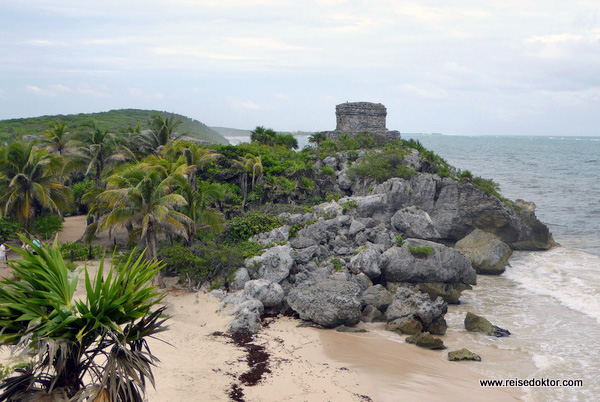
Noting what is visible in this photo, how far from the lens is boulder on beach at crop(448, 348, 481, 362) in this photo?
13273 millimetres

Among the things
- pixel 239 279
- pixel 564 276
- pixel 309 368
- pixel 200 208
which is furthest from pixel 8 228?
pixel 564 276

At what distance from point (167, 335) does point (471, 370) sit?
8202mm

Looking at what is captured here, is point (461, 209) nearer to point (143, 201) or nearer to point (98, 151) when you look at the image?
point (143, 201)

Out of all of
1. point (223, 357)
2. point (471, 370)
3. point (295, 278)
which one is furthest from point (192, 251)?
point (471, 370)

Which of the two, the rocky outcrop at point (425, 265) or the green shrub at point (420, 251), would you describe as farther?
the green shrub at point (420, 251)

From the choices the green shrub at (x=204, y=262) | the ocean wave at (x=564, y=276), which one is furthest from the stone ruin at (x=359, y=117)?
the green shrub at (x=204, y=262)

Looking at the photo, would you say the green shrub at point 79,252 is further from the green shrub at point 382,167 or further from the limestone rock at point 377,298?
the green shrub at point 382,167

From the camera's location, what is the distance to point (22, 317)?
18.6ft

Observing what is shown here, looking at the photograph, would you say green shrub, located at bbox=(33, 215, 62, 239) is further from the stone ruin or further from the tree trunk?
the stone ruin

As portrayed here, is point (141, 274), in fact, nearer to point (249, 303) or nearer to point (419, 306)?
point (249, 303)

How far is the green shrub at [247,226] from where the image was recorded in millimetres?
20375

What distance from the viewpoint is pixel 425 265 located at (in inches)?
742

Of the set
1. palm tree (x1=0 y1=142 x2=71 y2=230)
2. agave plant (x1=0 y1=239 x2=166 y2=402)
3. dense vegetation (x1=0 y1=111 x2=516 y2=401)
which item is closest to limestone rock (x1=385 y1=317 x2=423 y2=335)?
dense vegetation (x1=0 y1=111 x2=516 y2=401)

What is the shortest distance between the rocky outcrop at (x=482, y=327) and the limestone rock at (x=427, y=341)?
6.14ft
